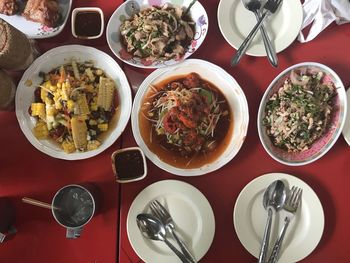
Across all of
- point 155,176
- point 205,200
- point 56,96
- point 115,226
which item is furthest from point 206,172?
point 56,96

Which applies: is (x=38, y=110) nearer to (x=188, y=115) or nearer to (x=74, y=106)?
(x=74, y=106)

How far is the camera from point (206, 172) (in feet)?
6.31

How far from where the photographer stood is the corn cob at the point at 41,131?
77.7 inches

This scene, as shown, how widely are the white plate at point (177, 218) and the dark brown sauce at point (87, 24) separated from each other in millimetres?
855

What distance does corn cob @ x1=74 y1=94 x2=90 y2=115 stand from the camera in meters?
1.95

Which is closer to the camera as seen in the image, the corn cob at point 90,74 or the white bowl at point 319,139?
the white bowl at point 319,139

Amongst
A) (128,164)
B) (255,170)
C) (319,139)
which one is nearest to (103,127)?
(128,164)

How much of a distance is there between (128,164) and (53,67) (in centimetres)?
65

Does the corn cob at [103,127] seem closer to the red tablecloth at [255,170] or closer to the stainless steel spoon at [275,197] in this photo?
the red tablecloth at [255,170]

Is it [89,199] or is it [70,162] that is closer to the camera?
[89,199]

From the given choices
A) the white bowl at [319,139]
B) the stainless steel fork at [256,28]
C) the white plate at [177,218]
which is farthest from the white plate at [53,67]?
A: the white bowl at [319,139]

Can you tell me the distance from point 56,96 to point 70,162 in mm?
339

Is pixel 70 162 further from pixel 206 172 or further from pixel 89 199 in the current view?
pixel 206 172

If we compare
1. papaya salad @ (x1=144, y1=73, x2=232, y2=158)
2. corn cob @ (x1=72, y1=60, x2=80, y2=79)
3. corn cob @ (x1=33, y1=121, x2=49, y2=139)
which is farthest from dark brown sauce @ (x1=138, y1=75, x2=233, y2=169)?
corn cob @ (x1=33, y1=121, x2=49, y2=139)
